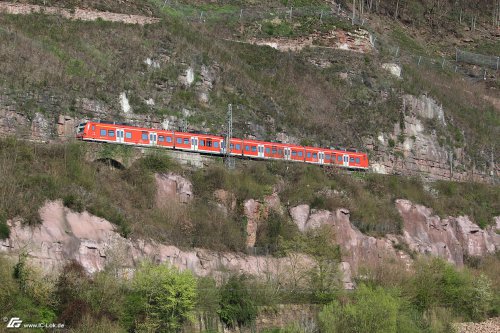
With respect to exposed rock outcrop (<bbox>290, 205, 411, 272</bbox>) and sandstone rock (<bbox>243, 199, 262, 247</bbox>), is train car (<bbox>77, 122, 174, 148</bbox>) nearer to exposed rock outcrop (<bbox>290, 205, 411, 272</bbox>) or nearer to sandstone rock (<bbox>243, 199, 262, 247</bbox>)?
sandstone rock (<bbox>243, 199, 262, 247</bbox>)

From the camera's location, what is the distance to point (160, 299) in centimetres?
4250

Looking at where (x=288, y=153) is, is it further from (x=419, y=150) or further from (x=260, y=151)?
(x=419, y=150)

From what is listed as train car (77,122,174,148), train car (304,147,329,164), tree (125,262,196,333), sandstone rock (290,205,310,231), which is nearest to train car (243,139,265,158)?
train car (304,147,329,164)

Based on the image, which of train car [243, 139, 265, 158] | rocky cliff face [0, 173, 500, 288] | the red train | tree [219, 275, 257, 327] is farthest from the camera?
train car [243, 139, 265, 158]

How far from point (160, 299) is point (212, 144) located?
21.6 m

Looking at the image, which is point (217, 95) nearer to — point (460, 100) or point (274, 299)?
point (274, 299)

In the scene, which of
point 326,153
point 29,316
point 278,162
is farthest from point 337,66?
point 29,316

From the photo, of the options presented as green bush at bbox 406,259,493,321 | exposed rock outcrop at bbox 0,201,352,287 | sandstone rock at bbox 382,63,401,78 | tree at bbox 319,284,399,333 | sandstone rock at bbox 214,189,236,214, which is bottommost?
tree at bbox 319,284,399,333

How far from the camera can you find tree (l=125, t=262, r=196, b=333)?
138 ft

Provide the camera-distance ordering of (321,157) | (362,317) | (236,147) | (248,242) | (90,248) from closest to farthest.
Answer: (90,248), (362,317), (248,242), (236,147), (321,157)

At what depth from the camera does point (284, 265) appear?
53.9 meters

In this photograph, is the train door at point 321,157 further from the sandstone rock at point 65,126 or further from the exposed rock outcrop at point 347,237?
the sandstone rock at point 65,126

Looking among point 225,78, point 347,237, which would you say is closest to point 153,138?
point 225,78

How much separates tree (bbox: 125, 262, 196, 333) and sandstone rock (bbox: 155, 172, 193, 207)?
11134 millimetres
